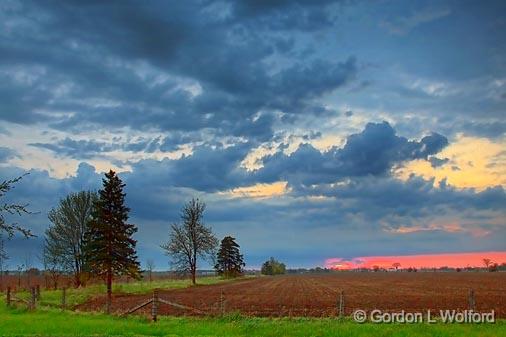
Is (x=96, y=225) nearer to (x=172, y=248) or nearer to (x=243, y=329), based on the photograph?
(x=243, y=329)

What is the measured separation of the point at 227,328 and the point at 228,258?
407ft

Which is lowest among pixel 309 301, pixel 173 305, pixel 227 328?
pixel 309 301

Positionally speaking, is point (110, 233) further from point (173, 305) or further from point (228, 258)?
point (228, 258)

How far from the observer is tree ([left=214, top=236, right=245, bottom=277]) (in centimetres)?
14712

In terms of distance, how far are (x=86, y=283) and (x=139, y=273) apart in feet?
71.1

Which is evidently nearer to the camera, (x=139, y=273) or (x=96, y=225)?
(x=96, y=225)

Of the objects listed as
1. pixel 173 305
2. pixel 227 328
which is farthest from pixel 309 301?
pixel 227 328

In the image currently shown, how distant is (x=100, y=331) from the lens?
27109 millimetres

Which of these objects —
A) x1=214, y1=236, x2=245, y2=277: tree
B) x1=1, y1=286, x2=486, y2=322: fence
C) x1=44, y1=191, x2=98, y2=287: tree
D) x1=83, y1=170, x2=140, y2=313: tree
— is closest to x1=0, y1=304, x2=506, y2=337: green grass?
x1=1, y1=286, x2=486, y2=322: fence

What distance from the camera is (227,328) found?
88.3ft

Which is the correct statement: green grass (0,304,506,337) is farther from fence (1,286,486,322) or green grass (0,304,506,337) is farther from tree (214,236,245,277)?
tree (214,236,245,277)

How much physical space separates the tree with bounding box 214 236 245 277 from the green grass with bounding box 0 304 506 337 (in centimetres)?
11534

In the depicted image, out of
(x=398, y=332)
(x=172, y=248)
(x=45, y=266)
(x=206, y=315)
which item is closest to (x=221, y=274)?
(x=172, y=248)

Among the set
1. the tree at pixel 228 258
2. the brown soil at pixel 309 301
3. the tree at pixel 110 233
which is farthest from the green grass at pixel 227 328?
the tree at pixel 228 258
